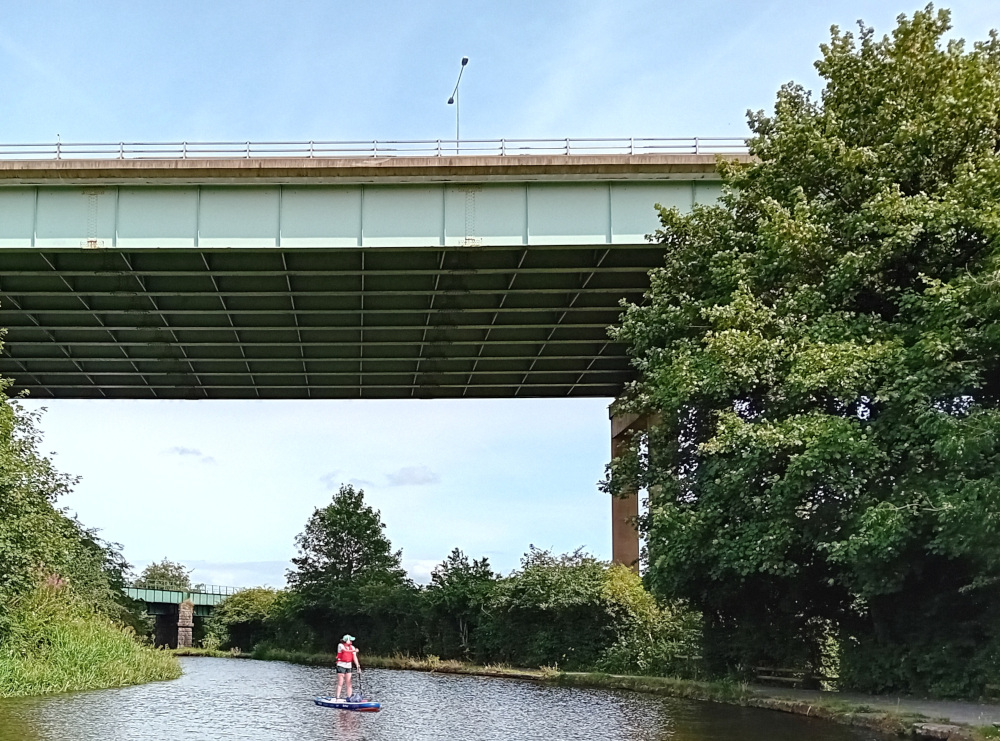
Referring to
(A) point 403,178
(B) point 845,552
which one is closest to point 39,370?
(A) point 403,178

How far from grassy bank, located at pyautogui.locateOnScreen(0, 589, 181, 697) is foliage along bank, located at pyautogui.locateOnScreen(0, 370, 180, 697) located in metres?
0.02

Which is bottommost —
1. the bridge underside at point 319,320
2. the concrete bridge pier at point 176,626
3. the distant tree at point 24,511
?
the concrete bridge pier at point 176,626

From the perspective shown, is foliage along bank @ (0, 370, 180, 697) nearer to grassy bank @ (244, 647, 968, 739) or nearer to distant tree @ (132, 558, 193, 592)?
grassy bank @ (244, 647, 968, 739)

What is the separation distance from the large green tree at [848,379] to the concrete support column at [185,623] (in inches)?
2806

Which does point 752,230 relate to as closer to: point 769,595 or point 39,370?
point 769,595

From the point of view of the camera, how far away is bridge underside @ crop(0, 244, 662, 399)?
31.2m

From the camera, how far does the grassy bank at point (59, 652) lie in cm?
2166

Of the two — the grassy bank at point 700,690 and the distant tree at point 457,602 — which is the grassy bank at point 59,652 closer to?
the grassy bank at point 700,690

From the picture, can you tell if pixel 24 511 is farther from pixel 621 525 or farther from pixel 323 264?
pixel 621 525

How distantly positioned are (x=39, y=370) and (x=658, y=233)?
31.0 meters

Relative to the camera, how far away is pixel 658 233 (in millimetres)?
25234

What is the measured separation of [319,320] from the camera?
3741 cm

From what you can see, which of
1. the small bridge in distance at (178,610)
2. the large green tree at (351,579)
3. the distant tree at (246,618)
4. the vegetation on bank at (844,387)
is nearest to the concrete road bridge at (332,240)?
the vegetation on bank at (844,387)

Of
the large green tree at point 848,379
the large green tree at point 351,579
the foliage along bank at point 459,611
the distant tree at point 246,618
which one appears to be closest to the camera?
the large green tree at point 848,379
